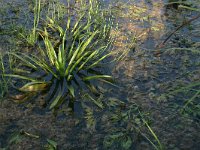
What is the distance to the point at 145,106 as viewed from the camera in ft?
7.90

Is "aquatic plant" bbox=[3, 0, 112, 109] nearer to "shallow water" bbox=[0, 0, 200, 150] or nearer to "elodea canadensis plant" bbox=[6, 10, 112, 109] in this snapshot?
"elodea canadensis plant" bbox=[6, 10, 112, 109]

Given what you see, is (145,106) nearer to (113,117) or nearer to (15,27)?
(113,117)

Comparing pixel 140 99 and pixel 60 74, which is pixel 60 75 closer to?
pixel 60 74

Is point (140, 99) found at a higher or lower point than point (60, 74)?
lower

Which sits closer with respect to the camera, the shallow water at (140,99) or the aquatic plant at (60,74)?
the shallow water at (140,99)

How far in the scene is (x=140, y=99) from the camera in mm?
2473

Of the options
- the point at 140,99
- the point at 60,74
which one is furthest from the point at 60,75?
the point at 140,99

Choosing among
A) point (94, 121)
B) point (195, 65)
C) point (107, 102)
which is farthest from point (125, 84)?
point (195, 65)

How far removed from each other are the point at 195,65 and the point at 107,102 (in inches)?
41.0

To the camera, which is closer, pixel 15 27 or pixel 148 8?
pixel 15 27

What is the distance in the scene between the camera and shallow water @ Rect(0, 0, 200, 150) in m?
2.08

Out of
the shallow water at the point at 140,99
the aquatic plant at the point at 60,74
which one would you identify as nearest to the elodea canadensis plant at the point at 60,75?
the aquatic plant at the point at 60,74

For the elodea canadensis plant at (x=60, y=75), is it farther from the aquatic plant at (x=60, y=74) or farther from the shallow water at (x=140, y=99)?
the shallow water at (x=140, y=99)

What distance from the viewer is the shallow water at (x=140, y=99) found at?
2.08 metres
